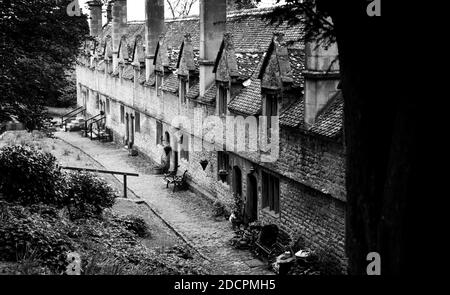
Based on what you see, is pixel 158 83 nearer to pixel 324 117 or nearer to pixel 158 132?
pixel 158 132

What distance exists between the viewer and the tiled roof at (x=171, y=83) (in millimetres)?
28953

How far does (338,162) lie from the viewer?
15.0 meters

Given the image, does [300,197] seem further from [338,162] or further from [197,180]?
[197,180]

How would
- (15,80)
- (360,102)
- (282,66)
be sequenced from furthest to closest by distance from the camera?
(282,66) → (15,80) → (360,102)

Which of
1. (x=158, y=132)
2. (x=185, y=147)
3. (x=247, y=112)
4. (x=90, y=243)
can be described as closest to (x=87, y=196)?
(x=90, y=243)

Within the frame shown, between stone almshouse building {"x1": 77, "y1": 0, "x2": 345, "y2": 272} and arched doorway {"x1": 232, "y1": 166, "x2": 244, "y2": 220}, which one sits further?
arched doorway {"x1": 232, "y1": 166, "x2": 244, "y2": 220}

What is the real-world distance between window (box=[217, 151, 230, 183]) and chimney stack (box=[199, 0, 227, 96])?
9.66 ft

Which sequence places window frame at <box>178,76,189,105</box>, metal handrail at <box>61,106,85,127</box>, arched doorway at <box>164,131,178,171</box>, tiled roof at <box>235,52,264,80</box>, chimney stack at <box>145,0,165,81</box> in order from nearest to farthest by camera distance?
tiled roof at <box>235,52,264,80</box>
window frame at <box>178,76,189,105</box>
arched doorway at <box>164,131,178,171</box>
chimney stack at <box>145,0,165,81</box>
metal handrail at <box>61,106,85,127</box>

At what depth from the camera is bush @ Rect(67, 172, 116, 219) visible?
1819 cm

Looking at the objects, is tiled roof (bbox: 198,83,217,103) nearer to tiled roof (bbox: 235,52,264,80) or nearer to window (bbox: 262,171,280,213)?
tiled roof (bbox: 235,52,264,80)

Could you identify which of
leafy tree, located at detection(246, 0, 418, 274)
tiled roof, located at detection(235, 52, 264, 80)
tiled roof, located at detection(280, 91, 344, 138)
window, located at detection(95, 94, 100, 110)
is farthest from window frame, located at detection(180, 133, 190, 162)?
window, located at detection(95, 94, 100, 110)

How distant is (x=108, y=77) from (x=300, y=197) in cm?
2944

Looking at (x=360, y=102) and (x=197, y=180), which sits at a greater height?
(x=360, y=102)
